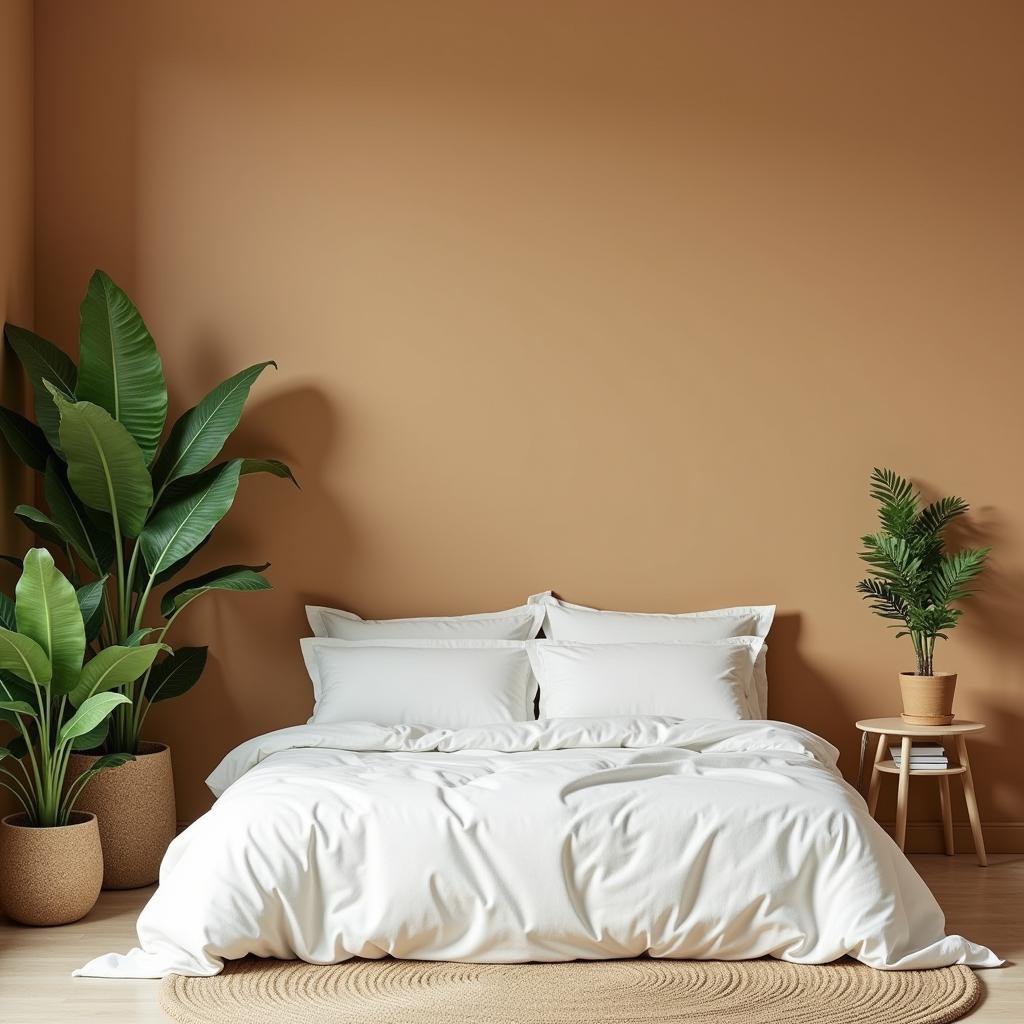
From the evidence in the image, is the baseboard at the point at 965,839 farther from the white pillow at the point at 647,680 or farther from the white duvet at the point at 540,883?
the white duvet at the point at 540,883

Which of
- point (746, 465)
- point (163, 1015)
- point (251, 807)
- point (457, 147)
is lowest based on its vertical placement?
point (163, 1015)

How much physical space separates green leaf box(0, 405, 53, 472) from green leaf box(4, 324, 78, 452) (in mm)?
43

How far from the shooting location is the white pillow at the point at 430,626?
468 centimetres

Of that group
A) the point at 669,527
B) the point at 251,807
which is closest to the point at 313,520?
the point at 669,527

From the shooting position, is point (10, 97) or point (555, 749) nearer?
point (555, 749)

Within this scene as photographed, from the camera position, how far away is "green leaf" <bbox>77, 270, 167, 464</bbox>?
4.32 m

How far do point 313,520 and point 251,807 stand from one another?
1.72 meters

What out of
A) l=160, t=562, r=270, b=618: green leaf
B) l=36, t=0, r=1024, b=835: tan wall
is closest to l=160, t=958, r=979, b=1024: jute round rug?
l=160, t=562, r=270, b=618: green leaf

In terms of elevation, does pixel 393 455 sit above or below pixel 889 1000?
above

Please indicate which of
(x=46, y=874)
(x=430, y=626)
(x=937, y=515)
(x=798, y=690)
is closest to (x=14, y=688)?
(x=46, y=874)

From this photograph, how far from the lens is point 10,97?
4461 mm

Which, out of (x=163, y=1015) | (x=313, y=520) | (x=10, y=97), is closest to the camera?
(x=163, y=1015)

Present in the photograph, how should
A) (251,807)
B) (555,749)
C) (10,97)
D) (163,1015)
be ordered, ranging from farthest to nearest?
1. (10,97)
2. (555,749)
3. (251,807)
4. (163,1015)

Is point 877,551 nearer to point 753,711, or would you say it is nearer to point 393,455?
point 753,711
